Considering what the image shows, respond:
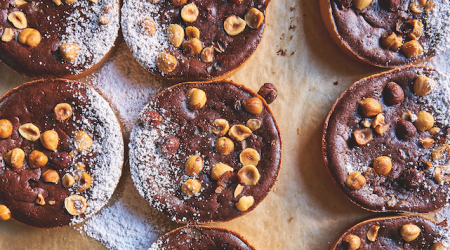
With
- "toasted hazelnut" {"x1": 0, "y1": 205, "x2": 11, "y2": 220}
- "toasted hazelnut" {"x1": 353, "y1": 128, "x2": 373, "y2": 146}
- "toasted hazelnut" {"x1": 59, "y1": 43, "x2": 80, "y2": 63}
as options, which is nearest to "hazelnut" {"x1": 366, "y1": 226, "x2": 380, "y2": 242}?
"toasted hazelnut" {"x1": 353, "y1": 128, "x2": 373, "y2": 146}

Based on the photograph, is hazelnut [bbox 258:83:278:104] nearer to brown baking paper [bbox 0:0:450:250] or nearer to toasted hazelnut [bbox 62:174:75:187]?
brown baking paper [bbox 0:0:450:250]

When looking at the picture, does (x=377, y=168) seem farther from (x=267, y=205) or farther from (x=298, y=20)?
(x=298, y=20)

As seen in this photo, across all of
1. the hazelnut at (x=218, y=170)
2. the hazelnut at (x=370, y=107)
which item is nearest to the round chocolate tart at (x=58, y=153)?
the hazelnut at (x=218, y=170)

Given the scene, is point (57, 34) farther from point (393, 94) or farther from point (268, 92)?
point (393, 94)

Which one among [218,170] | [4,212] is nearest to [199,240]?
[218,170]

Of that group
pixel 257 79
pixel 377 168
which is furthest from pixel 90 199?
pixel 377 168
